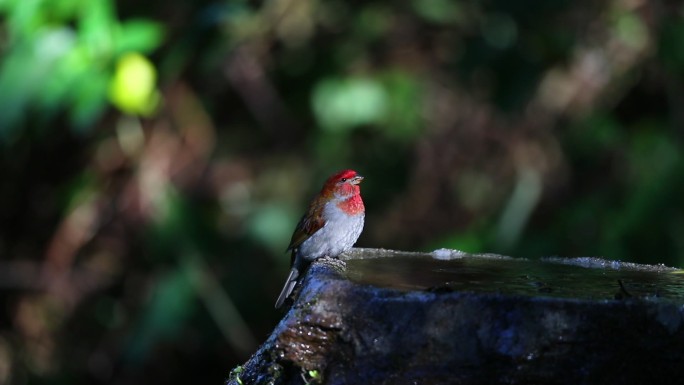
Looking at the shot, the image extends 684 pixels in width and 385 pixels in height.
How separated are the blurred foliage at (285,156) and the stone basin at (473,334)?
3590 mm

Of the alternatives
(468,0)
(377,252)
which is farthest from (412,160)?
(377,252)

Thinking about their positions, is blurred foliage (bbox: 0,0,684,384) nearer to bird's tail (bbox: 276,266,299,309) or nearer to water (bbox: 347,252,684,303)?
bird's tail (bbox: 276,266,299,309)

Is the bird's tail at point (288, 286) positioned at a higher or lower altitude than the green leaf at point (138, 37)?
lower

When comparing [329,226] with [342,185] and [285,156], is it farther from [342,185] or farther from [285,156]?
[285,156]

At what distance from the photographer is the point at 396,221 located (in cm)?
812

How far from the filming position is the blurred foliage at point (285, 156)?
6.86 metres

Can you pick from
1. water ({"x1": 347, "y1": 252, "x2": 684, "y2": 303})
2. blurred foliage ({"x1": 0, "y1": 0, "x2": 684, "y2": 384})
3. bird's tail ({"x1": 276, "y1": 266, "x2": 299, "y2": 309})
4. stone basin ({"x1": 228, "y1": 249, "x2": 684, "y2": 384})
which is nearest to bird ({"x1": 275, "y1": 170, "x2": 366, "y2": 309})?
bird's tail ({"x1": 276, "y1": 266, "x2": 299, "y2": 309})

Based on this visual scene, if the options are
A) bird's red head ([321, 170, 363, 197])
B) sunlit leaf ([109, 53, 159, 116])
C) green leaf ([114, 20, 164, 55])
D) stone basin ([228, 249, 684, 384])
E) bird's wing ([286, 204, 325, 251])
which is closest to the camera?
stone basin ([228, 249, 684, 384])

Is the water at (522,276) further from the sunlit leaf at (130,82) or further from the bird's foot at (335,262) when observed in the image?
the sunlit leaf at (130,82)

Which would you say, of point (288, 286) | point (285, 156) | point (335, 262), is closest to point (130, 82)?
point (288, 286)

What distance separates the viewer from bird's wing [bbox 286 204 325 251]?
4199 millimetres

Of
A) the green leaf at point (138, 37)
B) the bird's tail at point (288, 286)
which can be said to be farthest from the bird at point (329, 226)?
the green leaf at point (138, 37)

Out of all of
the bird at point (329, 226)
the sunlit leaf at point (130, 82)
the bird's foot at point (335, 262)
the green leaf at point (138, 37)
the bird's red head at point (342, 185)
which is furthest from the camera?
the sunlit leaf at point (130, 82)

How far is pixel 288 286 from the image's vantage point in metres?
4.21
